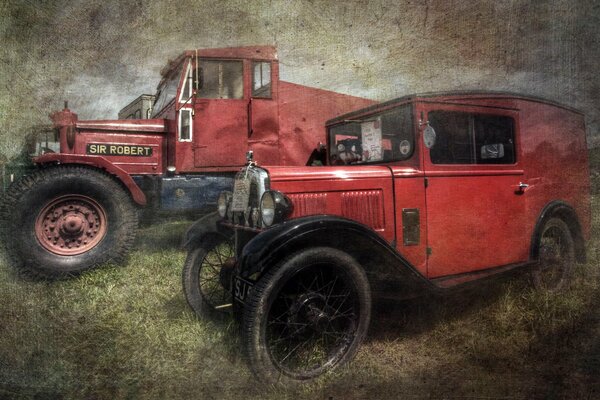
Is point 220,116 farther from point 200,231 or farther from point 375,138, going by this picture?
point 375,138

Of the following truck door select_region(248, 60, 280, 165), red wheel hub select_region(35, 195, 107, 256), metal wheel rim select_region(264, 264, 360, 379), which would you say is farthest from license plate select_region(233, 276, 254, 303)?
truck door select_region(248, 60, 280, 165)

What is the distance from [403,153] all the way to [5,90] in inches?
78.9

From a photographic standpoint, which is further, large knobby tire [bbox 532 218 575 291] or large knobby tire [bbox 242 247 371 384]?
large knobby tire [bbox 532 218 575 291]

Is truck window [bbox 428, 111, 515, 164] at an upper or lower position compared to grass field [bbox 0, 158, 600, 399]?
upper

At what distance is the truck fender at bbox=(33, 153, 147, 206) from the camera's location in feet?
9.62

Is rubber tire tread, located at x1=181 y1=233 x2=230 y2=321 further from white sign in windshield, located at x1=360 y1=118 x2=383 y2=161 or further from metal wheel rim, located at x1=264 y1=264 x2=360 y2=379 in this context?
white sign in windshield, located at x1=360 y1=118 x2=383 y2=161

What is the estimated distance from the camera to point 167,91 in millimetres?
3924

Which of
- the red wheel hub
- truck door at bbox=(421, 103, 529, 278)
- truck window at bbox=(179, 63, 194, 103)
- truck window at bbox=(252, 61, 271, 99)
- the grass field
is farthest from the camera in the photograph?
truck window at bbox=(252, 61, 271, 99)

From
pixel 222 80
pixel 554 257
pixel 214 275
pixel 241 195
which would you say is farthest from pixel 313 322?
pixel 222 80

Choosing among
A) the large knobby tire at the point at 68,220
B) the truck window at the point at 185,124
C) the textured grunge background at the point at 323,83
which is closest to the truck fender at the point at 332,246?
the textured grunge background at the point at 323,83

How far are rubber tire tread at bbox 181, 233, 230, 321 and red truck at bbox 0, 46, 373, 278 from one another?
890mm

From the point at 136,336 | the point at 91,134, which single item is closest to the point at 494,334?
A: the point at 136,336

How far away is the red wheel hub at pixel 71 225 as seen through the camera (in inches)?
111

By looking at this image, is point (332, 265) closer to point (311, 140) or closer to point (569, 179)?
point (569, 179)
